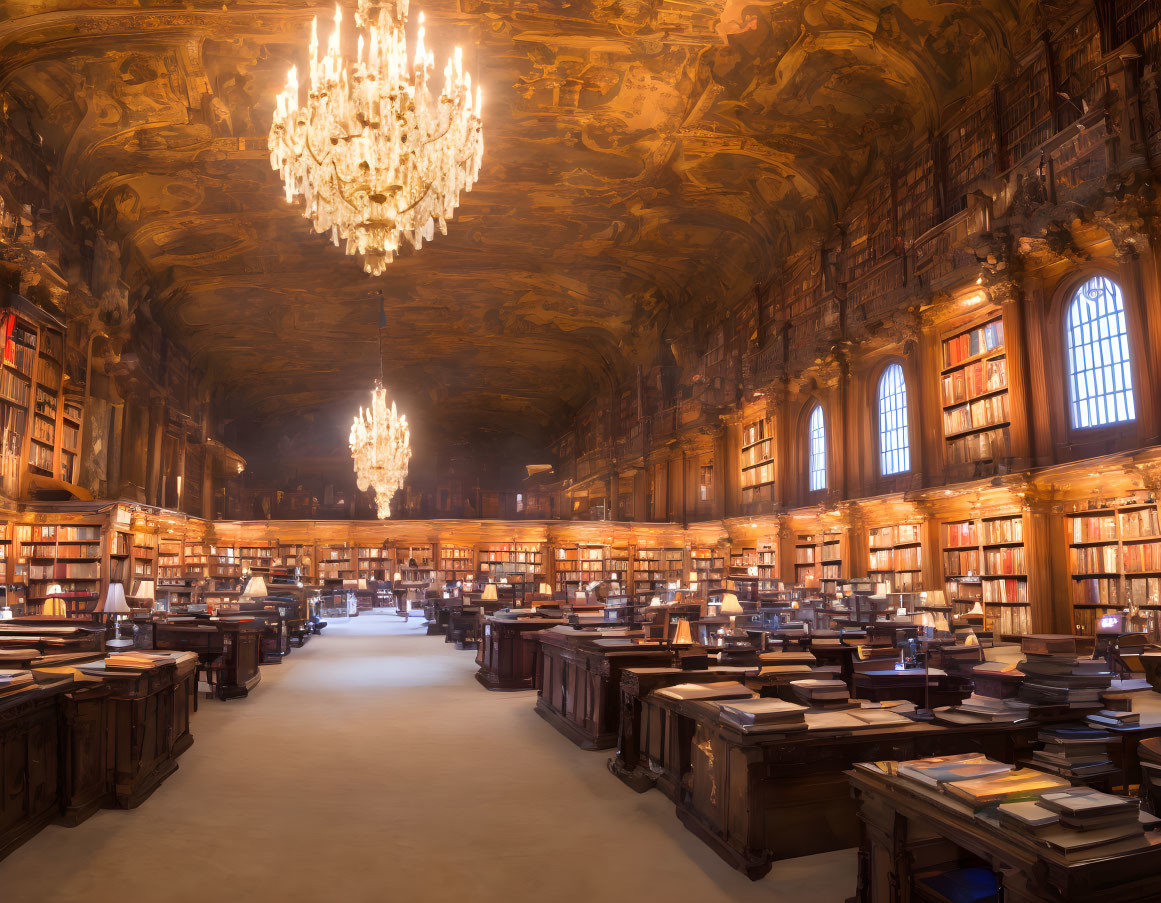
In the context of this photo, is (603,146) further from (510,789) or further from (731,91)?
(510,789)

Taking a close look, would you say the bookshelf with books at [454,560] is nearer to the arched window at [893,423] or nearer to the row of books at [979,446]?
the arched window at [893,423]

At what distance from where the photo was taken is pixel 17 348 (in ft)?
42.5

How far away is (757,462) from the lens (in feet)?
64.0

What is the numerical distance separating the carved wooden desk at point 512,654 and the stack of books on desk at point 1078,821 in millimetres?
7234

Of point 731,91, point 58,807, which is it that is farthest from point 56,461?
point 731,91

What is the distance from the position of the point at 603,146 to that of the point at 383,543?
14.9 metres

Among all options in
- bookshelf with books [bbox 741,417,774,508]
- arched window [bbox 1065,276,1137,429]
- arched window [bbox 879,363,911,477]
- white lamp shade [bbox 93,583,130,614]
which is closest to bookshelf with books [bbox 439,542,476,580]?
bookshelf with books [bbox 741,417,774,508]

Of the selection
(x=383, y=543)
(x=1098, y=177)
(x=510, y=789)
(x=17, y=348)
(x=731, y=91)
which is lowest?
(x=510, y=789)

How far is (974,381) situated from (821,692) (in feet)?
32.4

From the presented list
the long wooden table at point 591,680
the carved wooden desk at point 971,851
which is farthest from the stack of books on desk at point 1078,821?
the long wooden table at point 591,680

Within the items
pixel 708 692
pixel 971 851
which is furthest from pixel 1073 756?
pixel 708 692

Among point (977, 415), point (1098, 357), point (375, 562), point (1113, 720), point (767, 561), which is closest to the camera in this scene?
point (1113, 720)

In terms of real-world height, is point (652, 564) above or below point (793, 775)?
above

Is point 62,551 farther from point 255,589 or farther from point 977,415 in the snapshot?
point 977,415
